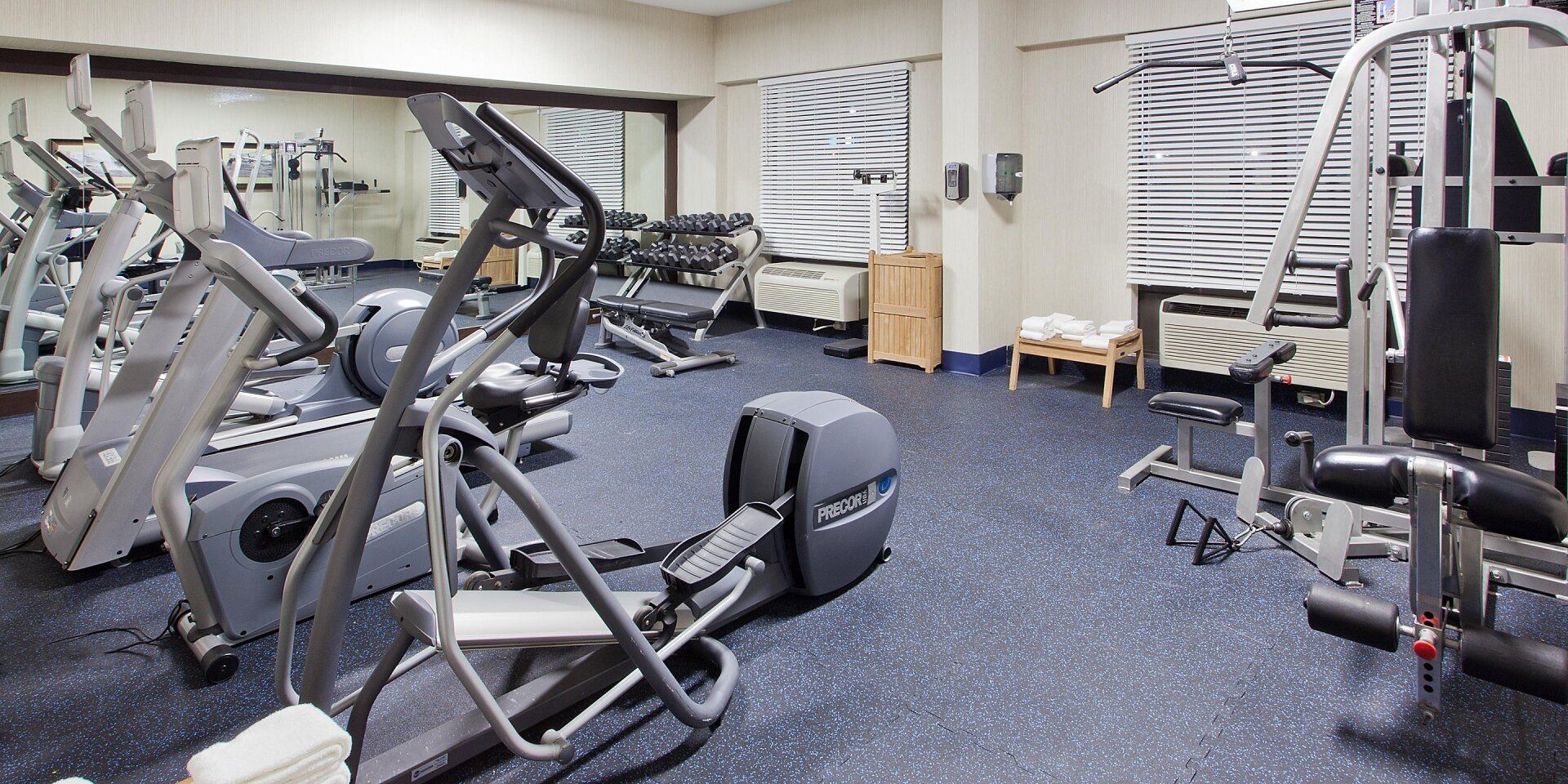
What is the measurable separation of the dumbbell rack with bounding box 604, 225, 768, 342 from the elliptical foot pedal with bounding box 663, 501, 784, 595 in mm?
4166

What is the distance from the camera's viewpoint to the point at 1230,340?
5094 mm

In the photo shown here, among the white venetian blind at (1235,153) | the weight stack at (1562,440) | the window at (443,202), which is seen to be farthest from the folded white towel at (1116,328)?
the window at (443,202)

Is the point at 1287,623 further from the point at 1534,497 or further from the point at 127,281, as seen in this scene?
the point at 127,281

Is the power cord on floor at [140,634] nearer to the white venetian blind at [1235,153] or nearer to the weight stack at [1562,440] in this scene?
the weight stack at [1562,440]

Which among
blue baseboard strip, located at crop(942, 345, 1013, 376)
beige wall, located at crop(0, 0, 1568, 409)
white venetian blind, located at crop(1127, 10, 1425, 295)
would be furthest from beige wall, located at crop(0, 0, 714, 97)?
white venetian blind, located at crop(1127, 10, 1425, 295)

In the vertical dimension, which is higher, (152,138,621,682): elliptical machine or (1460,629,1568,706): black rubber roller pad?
(152,138,621,682): elliptical machine

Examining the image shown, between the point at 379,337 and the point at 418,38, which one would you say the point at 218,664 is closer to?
the point at 379,337

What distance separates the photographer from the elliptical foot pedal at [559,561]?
217 centimetres

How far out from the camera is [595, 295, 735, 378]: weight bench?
6.24 m

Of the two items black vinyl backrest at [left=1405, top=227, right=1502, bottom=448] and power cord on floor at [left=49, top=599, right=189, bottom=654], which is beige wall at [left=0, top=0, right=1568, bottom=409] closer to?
black vinyl backrest at [left=1405, top=227, right=1502, bottom=448]

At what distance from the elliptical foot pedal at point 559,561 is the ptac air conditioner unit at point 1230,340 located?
3504mm

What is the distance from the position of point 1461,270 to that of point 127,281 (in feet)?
14.1

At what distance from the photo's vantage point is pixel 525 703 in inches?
81.0

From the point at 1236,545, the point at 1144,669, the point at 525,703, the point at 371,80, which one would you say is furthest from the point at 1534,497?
the point at 371,80
